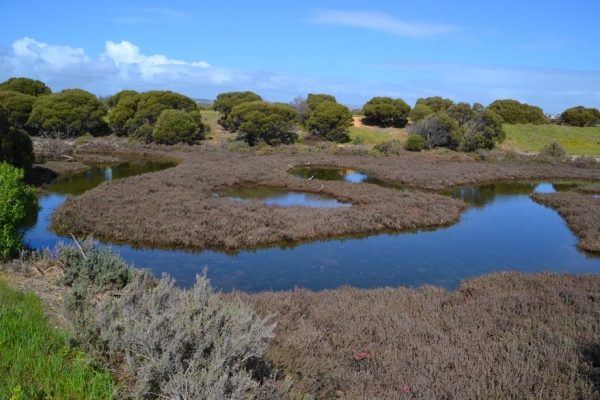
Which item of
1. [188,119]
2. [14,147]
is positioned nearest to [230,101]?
[188,119]

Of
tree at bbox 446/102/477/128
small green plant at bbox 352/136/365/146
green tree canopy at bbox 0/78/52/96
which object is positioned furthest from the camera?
tree at bbox 446/102/477/128

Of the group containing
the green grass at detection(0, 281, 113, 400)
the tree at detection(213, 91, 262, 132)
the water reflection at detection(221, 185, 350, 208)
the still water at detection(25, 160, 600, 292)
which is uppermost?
the tree at detection(213, 91, 262, 132)

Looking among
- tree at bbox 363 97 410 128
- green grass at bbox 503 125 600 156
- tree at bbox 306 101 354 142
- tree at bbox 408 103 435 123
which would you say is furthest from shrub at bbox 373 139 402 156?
green grass at bbox 503 125 600 156

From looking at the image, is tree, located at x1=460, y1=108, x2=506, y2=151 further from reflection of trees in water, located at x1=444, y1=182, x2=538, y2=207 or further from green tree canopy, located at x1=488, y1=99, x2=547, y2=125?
green tree canopy, located at x1=488, y1=99, x2=547, y2=125

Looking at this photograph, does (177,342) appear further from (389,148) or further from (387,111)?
(387,111)

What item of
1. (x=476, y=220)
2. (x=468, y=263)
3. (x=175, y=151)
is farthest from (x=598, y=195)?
(x=175, y=151)

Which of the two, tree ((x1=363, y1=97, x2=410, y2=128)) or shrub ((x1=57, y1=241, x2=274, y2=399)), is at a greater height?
tree ((x1=363, y1=97, x2=410, y2=128))

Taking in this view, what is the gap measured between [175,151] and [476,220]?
3202cm

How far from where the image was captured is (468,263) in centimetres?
1405

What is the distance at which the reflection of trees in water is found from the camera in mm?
A: 26036

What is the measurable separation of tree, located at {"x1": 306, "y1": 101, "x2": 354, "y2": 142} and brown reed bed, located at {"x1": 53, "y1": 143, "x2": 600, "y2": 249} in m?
19.8

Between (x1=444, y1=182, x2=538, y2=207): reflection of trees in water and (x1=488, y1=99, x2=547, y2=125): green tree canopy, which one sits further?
(x1=488, y1=99, x2=547, y2=125): green tree canopy

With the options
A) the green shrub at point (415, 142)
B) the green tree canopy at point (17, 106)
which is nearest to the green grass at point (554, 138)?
the green shrub at point (415, 142)

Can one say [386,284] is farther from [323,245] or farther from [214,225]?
[214,225]
